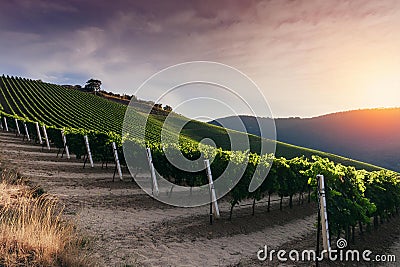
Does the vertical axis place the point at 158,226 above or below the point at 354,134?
below

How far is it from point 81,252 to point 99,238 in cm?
141

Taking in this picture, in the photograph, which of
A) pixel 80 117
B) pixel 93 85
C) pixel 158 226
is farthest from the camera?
pixel 93 85

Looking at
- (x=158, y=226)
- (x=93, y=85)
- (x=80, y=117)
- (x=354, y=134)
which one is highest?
(x=93, y=85)

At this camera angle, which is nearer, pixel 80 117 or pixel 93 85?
pixel 80 117

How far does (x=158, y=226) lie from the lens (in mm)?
8977

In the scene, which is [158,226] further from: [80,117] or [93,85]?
[93,85]

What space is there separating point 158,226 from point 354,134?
12808cm

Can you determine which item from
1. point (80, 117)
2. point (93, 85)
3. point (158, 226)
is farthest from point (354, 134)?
point (158, 226)

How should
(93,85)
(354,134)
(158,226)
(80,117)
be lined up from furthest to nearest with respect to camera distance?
(93,85)
(354,134)
(80,117)
(158,226)

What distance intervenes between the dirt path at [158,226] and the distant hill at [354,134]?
76230 mm

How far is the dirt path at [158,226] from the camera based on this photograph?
6.89 meters

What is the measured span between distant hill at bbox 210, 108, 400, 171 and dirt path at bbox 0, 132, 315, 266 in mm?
76230

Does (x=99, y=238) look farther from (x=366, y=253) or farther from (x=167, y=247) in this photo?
(x=366, y=253)

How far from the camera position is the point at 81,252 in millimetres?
6035
